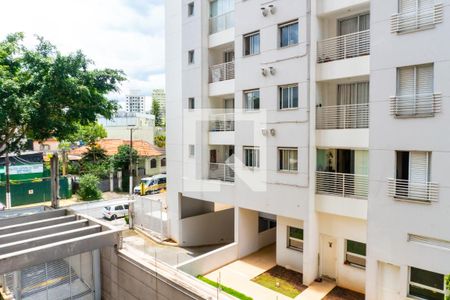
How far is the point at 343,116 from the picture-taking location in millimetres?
12078

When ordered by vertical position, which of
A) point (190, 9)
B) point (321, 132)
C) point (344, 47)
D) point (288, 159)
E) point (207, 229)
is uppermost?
point (190, 9)

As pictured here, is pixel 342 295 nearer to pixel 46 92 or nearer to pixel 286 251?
pixel 286 251

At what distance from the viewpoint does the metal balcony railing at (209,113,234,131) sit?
53.1 feet

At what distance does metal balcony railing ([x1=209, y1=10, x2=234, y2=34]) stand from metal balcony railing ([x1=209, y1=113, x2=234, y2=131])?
4510 millimetres

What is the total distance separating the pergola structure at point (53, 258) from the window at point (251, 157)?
6732 mm

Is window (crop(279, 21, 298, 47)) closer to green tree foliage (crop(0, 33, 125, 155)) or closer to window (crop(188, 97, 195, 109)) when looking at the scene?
window (crop(188, 97, 195, 109))

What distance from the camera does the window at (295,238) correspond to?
45.1ft

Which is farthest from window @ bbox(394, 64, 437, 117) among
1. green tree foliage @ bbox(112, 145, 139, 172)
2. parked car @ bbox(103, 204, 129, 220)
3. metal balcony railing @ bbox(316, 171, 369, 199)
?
green tree foliage @ bbox(112, 145, 139, 172)

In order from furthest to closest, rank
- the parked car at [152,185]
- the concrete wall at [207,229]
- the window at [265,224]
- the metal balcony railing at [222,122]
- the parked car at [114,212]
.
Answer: the parked car at [152,185]
the parked car at [114,212]
the concrete wall at [207,229]
the window at [265,224]
the metal balcony railing at [222,122]

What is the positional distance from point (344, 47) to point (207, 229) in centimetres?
1253

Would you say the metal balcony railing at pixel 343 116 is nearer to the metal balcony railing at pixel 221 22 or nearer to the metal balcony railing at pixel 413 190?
the metal balcony railing at pixel 413 190

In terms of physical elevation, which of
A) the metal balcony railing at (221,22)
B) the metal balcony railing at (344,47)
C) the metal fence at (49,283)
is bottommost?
the metal fence at (49,283)

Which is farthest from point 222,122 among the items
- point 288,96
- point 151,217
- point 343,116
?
point 151,217

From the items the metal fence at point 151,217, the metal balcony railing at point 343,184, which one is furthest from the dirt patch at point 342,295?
the metal fence at point 151,217
